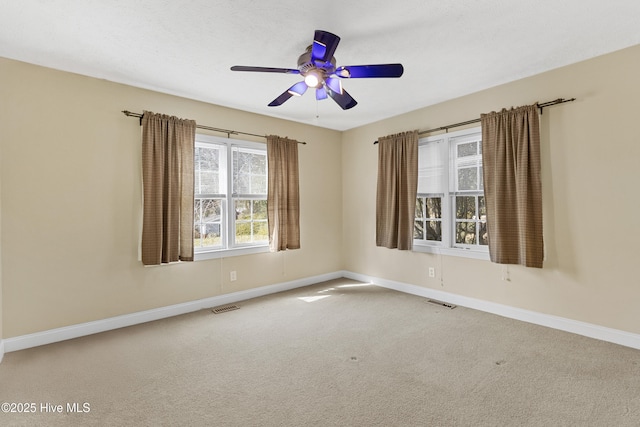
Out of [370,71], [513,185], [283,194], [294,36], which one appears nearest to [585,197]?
[513,185]

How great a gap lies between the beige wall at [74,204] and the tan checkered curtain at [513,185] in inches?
139

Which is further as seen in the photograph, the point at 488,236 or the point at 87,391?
the point at 488,236

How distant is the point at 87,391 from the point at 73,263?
145 centimetres

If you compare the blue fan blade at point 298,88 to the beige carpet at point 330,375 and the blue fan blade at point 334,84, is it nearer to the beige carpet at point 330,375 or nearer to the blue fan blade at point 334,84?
the blue fan blade at point 334,84

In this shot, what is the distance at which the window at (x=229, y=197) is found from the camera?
4.05 m

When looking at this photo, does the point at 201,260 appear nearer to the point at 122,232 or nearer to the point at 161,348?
the point at 122,232

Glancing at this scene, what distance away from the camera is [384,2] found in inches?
84.4

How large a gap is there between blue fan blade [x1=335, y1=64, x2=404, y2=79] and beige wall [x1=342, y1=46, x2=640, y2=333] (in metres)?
2.04

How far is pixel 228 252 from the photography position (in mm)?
4207

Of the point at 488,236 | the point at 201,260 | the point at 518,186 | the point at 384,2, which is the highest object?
the point at 384,2

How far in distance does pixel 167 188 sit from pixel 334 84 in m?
2.26

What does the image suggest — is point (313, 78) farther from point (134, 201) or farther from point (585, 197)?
point (585, 197)

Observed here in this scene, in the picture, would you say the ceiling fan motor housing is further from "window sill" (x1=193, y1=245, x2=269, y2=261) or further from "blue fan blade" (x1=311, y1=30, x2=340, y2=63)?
"window sill" (x1=193, y1=245, x2=269, y2=261)

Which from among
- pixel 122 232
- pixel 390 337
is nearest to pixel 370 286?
pixel 390 337
